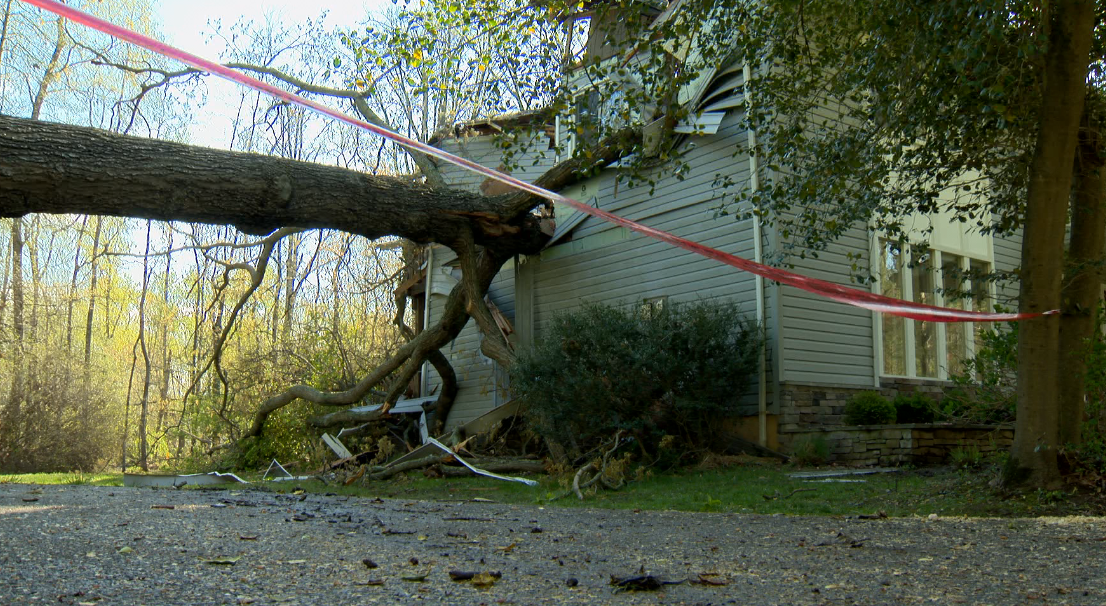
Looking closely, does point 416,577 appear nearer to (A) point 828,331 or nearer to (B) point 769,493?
(B) point 769,493

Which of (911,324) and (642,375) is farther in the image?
(911,324)

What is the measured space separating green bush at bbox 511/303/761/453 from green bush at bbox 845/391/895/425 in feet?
4.93

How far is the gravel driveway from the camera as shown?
11.2 ft

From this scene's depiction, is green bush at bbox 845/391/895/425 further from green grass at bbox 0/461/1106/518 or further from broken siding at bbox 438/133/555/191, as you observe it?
broken siding at bbox 438/133/555/191

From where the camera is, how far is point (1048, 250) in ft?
21.0

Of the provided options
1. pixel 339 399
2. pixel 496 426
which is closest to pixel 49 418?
pixel 339 399

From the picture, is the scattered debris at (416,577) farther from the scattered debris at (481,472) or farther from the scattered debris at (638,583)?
the scattered debris at (481,472)

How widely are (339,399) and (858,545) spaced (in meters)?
11.4

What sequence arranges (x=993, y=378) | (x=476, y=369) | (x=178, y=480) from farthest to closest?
1. (x=476, y=369)
2. (x=178, y=480)
3. (x=993, y=378)

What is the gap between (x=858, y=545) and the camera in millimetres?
4805

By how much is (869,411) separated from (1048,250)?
198 inches

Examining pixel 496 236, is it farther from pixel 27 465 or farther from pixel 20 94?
pixel 20 94

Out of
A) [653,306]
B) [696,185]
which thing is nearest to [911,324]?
[696,185]

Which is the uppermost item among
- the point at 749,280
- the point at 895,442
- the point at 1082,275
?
the point at 749,280
